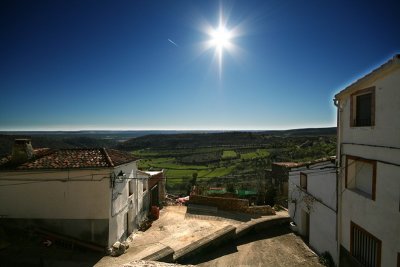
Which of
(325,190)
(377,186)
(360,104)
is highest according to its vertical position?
(360,104)

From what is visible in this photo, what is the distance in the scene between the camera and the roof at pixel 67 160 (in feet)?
47.5

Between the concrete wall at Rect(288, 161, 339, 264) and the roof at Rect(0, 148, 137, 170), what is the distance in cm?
1061

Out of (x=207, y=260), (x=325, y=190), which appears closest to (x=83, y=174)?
(x=207, y=260)

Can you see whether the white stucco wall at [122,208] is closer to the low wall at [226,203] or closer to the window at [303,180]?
the low wall at [226,203]

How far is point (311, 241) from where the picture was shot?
1462 cm

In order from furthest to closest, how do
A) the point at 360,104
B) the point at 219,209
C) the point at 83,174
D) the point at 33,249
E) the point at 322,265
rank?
1. the point at 219,209
2. the point at 83,174
3. the point at 33,249
4. the point at 322,265
5. the point at 360,104

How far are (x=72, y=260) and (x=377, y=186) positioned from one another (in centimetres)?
1308

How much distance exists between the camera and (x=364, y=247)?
948 centimetres

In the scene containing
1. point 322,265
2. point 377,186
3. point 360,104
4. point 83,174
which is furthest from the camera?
point 83,174

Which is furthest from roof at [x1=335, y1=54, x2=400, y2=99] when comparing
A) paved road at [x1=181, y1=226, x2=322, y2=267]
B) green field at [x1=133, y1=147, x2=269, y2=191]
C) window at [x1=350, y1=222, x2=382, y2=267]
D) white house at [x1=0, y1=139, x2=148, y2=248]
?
green field at [x1=133, y1=147, x2=269, y2=191]

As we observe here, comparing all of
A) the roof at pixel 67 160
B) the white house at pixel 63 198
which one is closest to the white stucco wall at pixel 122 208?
the white house at pixel 63 198

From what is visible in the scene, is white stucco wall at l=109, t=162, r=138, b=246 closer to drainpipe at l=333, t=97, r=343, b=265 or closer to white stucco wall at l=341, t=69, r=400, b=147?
drainpipe at l=333, t=97, r=343, b=265

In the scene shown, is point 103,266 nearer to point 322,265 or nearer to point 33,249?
point 33,249

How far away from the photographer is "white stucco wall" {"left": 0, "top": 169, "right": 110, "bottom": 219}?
1441cm
